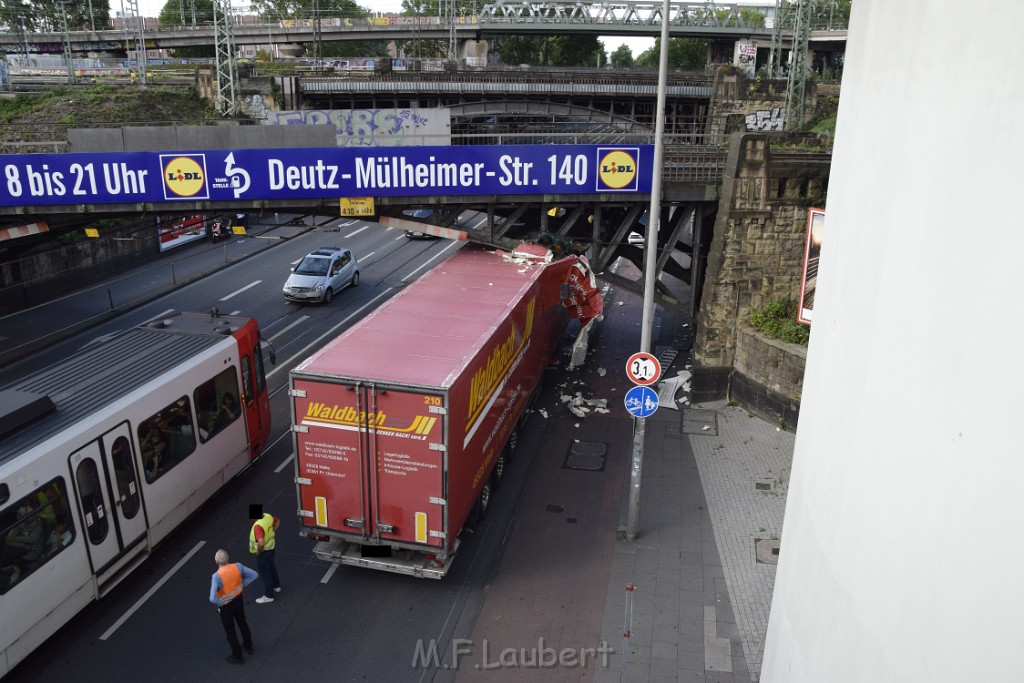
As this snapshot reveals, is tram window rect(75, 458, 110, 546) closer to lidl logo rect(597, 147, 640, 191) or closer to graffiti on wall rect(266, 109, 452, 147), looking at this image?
graffiti on wall rect(266, 109, 452, 147)

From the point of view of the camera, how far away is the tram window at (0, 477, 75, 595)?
9.00 meters

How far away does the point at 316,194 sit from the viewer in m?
18.2

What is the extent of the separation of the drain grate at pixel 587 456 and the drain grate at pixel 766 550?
141 inches

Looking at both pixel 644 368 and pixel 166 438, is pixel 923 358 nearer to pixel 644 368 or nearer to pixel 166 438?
pixel 644 368

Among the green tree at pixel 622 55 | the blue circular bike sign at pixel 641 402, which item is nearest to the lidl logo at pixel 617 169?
the blue circular bike sign at pixel 641 402

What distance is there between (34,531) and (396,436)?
14.3ft

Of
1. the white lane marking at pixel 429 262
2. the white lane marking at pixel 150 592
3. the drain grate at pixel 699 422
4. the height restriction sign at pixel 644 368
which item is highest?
the height restriction sign at pixel 644 368

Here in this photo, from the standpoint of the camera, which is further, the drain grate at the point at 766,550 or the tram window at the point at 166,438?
the drain grate at the point at 766,550

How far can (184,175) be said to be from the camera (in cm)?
1778

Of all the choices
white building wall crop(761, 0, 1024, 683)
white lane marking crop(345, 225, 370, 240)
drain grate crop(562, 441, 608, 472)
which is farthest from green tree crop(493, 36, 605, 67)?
white building wall crop(761, 0, 1024, 683)

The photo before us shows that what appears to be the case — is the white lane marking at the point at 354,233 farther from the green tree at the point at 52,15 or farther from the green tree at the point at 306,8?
the green tree at the point at 306,8

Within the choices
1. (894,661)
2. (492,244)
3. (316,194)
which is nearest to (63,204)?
(316,194)

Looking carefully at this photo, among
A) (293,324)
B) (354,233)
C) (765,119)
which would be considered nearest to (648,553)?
(293,324)

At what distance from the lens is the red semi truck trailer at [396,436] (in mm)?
10719
